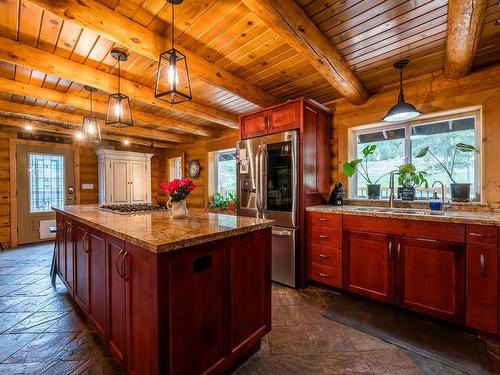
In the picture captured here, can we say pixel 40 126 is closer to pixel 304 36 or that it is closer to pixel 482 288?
pixel 304 36

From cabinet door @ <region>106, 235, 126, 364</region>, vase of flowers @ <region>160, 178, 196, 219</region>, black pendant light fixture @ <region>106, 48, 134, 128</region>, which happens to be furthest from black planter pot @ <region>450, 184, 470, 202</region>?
black pendant light fixture @ <region>106, 48, 134, 128</region>

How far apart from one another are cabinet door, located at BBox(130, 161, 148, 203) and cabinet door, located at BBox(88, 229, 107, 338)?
4.05 m

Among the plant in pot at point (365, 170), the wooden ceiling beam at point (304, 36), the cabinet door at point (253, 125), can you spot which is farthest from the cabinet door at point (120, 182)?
the wooden ceiling beam at point (304, 36)

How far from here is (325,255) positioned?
276 centimetres

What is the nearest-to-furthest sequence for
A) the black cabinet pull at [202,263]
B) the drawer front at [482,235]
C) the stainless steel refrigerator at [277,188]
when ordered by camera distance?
the black cabinet pull at [202,263] < the drawer front at [482,235] < the stainless steel refrigerator at [277,188]

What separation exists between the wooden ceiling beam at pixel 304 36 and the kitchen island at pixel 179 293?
53.2 inches

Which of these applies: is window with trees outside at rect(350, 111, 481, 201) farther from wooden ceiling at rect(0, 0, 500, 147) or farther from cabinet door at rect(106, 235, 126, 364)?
cabinet door at rect(106, 235, 126, 364)

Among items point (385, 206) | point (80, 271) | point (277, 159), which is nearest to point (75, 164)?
point (80, 271)

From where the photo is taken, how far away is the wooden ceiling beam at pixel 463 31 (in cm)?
150

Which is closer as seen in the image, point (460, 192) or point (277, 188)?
point (460, 192)

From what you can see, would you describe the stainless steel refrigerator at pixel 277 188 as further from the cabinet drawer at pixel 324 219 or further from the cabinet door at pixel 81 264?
the cabinet door at pixel 81 264

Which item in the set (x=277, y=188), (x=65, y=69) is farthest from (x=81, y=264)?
(x=277, y=188)

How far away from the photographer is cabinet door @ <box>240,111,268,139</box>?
3213 mm

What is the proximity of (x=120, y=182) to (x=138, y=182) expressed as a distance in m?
0.40
